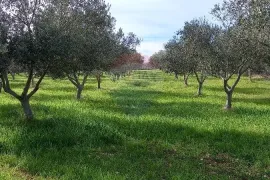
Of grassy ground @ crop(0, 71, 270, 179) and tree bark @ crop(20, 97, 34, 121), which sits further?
tree bark @ crop(20, 97, 34, 121)

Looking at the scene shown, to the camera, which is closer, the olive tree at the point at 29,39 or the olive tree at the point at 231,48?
the olive tree at the point at 29,39

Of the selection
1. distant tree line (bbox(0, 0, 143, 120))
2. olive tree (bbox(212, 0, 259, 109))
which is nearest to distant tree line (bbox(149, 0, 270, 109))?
olive tree (bbox(212, 0, 259, 109))

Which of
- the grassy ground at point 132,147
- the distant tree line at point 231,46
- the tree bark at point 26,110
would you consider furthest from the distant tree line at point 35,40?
the distant tree line at point 231,46

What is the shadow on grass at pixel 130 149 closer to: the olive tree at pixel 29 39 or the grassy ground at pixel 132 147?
the grassy ground at pixel 132 147

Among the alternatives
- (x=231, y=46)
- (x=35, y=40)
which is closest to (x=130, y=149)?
(x=35, y=40)

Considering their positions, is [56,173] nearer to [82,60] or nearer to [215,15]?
[82,60]

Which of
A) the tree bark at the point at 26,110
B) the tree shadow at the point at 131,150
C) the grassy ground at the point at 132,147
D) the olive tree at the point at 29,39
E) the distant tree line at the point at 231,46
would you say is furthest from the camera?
the distant tree line at the point at 231,46

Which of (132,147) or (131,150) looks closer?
(131,150)

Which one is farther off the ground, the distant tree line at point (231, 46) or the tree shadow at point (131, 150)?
the distant tree line at point (231, 46)

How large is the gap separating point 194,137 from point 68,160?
22.7 ft

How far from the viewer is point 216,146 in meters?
14.6

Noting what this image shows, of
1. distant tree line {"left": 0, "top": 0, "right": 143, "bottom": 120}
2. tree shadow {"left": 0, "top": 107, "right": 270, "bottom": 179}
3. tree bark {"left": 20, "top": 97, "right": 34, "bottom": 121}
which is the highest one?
distant tree line {"left": 0, "top": 0, "right": 143, "bottom": 120}

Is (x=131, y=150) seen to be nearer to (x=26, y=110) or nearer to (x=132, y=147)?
(x=132, y=147)

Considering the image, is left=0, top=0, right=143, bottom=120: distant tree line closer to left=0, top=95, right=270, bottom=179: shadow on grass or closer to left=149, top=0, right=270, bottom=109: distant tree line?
left=0, top=95, right=270, bottom=179: shadow on grass
